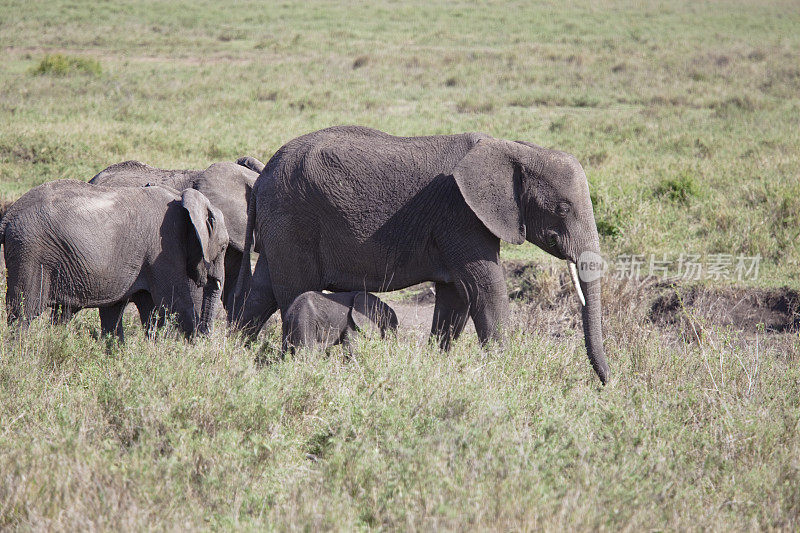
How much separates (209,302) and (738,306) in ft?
16.5

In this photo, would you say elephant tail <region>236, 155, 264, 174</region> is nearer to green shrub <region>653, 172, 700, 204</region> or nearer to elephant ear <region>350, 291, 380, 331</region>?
elephant ear <region>350, 291, 380, 331</region>

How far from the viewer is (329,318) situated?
19.4ft

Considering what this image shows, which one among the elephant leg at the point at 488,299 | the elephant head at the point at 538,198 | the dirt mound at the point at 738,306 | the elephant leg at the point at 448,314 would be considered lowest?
the dirt mound at the point at 738,306

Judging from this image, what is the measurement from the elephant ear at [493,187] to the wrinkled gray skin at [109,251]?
2.14 meters

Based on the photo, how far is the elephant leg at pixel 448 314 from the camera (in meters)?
6.05

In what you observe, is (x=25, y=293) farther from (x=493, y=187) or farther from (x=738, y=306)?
(x=738, y=306)

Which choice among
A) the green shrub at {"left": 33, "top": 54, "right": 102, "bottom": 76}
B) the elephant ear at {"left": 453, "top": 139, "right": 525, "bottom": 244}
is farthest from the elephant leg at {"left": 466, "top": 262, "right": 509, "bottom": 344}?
the green shrub at {"left": 33, "top": 54, "right": 102, "bottom": 76}

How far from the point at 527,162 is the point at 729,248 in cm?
462

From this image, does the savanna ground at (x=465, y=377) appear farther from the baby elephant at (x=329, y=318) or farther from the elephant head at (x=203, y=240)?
the elephant head at (x=203, y=240)

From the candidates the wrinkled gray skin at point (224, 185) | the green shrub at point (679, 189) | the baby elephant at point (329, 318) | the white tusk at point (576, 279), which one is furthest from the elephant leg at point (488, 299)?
the green shrub at point (679, 189)

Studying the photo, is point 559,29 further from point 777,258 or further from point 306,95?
point 777,258

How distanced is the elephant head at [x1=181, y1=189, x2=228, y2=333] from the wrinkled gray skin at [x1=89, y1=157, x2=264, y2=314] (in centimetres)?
84

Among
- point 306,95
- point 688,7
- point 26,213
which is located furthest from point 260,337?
point 688,7

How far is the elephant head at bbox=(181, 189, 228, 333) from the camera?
6.29m
